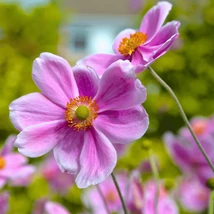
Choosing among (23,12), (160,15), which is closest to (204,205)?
(160,15)

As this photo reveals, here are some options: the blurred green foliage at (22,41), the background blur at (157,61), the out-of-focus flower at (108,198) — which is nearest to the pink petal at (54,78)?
the out-of-focus flower at (108,198)

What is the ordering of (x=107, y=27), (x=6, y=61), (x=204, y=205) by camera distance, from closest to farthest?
1. (x=204, y=205)
2. (x=6, y=61)
3. (x=107, y=27)

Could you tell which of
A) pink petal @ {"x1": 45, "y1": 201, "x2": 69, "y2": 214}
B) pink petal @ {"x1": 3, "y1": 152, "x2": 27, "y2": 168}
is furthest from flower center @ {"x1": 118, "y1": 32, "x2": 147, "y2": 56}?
pink petal @ {"x1": 3, "y1": 152, "x2": 27, "y2": 168}

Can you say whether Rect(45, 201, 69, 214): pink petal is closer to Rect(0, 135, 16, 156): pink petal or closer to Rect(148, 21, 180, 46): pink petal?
Rect(0, 135, 16, 156): pink petal

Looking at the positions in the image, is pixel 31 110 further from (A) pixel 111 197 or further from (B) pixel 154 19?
(A) pixel 111 197

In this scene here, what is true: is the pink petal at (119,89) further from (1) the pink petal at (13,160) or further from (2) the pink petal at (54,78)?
(1) the pink petal at (13,160)

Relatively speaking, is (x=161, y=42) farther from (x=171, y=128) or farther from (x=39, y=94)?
(x=171, y=128)
